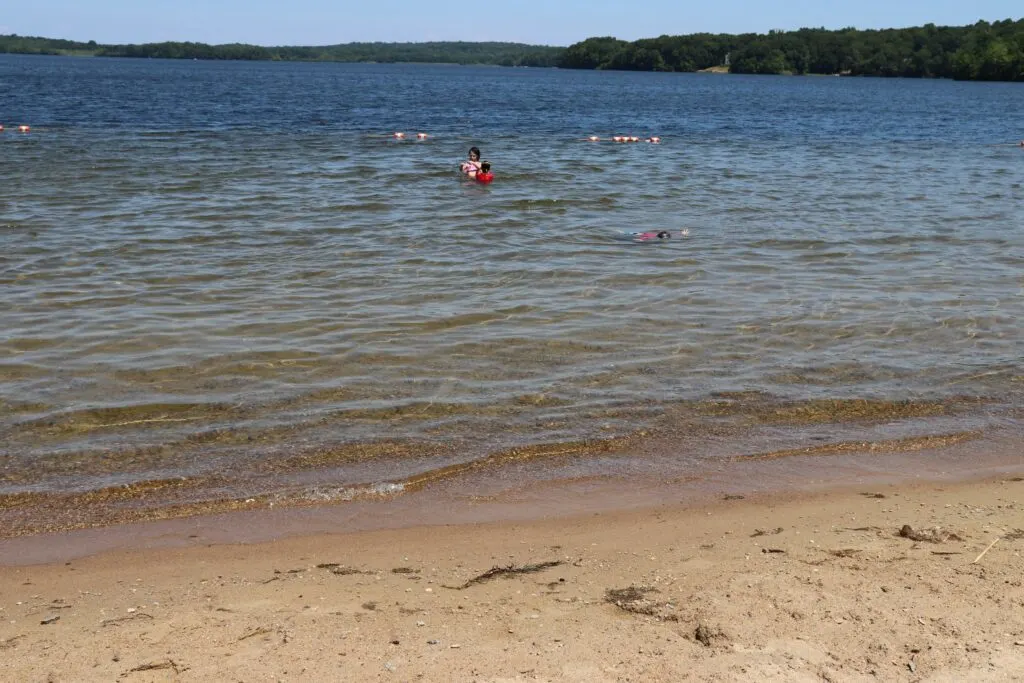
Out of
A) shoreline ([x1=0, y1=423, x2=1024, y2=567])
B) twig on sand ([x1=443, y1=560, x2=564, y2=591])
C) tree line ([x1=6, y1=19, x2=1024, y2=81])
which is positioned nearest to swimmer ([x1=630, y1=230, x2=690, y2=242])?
shoreline ([x1=0, y1=423, x2=1024, y2=567])

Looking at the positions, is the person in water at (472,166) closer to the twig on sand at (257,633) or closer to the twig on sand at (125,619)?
the twig on sand at (125,619)

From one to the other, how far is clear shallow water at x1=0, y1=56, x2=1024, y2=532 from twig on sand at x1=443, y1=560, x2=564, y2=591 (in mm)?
1399

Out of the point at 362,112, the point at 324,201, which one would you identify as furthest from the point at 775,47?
the point at 324,201

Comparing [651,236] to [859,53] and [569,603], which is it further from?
[859,53]

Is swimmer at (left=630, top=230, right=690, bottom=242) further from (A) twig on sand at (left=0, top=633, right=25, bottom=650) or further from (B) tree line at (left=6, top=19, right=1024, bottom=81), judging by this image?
(B) tree line at (left=6, top=19, right=1024, bottom=81)

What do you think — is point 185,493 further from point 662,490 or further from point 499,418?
point 662,490

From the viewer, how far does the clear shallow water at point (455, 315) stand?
294 inches

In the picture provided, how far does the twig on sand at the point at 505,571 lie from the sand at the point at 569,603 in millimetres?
20

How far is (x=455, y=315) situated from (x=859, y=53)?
16160cm

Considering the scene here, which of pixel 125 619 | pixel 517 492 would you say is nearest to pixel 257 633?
pixel 125 619

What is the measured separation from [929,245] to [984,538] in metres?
10.7

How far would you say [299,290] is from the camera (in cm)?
1191

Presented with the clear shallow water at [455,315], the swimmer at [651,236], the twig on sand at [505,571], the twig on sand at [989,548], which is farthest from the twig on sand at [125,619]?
the swimmer at [651,236]

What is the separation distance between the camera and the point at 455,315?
10.8 metres
